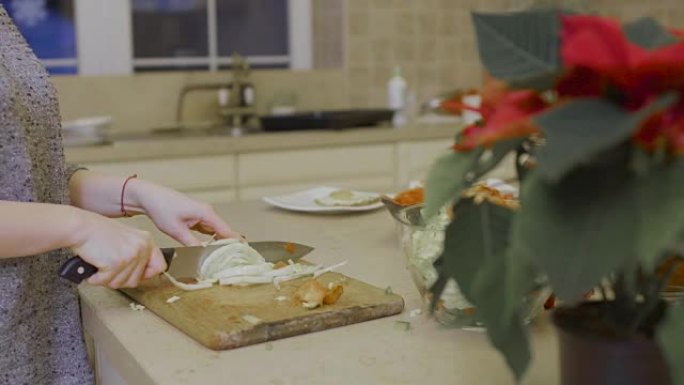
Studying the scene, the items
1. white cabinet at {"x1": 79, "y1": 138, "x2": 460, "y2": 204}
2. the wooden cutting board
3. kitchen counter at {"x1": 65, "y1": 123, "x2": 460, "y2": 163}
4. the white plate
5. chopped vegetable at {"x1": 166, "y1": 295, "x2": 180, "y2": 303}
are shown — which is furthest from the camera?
white cabinet at {"x1": 79, "y1": 138, "x2": 460, "y2": 204}

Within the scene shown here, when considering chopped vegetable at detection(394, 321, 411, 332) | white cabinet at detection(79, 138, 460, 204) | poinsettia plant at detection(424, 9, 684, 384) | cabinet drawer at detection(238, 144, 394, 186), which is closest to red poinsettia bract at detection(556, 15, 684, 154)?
poinsettia plant at detection(424, 9, 684, 384)

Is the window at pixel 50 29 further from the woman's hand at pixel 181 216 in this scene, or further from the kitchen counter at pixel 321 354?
the kitchen counter at pixel 321 354

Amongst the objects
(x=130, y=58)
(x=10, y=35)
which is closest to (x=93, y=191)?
(x=10, y=35)

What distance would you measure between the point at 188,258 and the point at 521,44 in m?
0.68

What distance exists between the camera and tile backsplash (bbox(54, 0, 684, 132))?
325 centimetres

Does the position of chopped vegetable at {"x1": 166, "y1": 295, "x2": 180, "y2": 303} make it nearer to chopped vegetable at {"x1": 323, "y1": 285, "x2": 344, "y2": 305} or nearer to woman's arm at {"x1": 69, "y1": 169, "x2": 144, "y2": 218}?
chopped vegetable at {"x1": 323, "y1": 285, "x2": 344, "y2": 305}

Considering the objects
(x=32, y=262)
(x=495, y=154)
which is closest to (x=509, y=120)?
(x=495, y=154)

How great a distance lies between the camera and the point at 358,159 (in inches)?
123

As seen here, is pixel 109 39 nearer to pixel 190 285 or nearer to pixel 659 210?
pixel 190 285

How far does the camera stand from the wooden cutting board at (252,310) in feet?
2.92

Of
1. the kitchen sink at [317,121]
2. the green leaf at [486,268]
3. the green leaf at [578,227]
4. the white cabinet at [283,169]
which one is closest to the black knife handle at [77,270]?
the green leaf at [486,268]

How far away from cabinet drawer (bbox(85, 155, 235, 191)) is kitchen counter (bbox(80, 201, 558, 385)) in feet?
5.49

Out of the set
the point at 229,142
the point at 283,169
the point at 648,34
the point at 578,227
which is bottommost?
the point at 283,169

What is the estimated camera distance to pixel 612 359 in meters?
0.57
